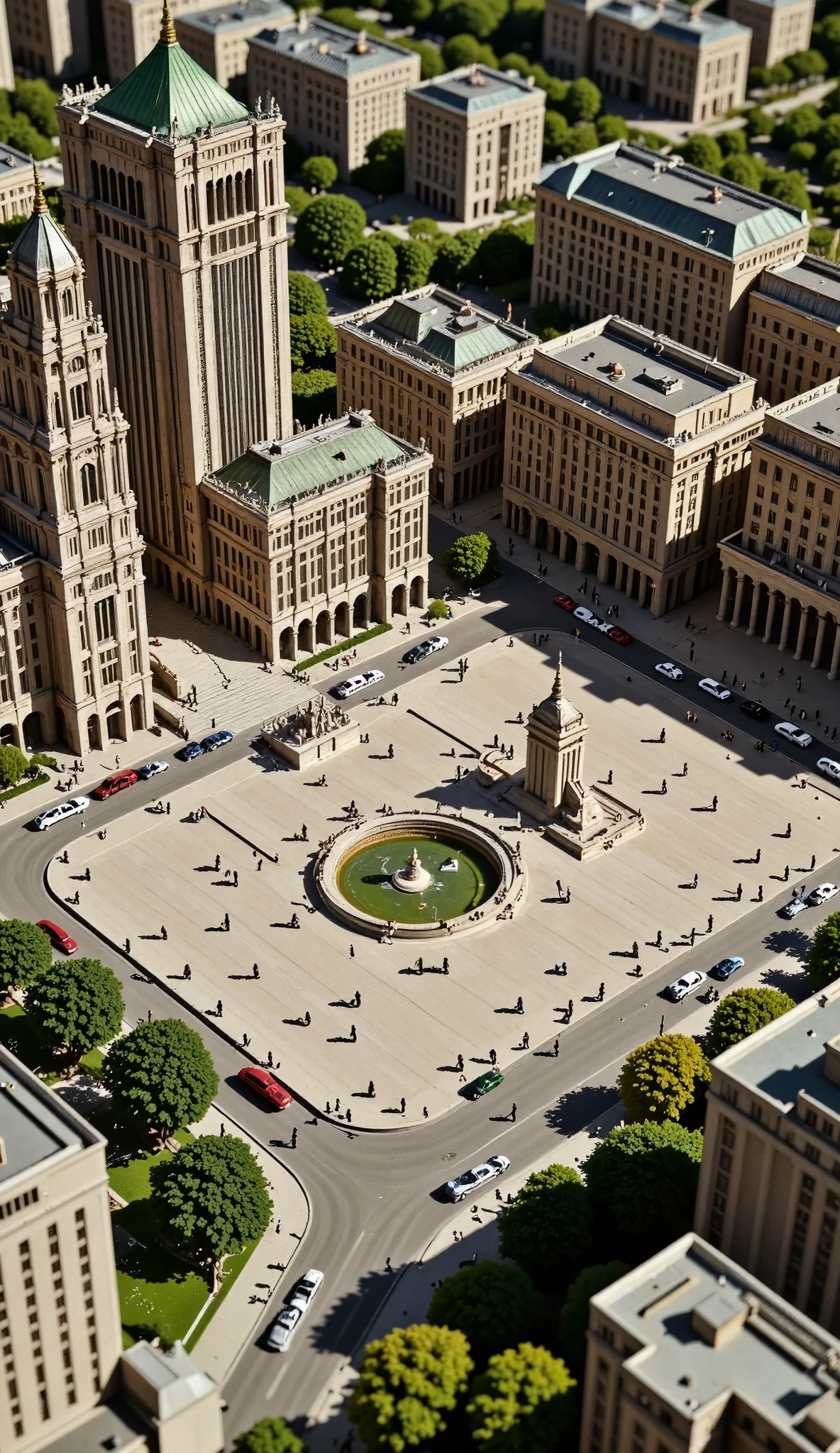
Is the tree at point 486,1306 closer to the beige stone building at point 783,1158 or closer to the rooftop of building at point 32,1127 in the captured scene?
the beige stone building at point 783,1158

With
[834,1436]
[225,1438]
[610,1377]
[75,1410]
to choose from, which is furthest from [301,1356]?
[834,1436]

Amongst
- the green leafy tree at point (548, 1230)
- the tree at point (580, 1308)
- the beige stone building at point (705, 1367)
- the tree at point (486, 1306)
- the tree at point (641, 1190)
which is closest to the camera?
the beige stone building at point (705, 1367)

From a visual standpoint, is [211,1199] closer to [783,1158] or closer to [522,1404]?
[522,1404]

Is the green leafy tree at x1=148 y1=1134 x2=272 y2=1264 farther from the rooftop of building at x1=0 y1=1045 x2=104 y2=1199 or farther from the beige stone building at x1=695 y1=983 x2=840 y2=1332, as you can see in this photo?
the beige stone building at x1=695 y1=983 x2=840 y2=1332

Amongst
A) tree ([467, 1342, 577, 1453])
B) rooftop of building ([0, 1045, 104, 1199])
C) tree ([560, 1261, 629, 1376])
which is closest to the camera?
rooftop of building ([0, 1045, 104, 1199])

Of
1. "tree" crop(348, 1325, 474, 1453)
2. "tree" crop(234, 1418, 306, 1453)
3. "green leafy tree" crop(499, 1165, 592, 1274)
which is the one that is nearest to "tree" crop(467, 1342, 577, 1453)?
"tree" crop(348, 1325, 474, 1453)

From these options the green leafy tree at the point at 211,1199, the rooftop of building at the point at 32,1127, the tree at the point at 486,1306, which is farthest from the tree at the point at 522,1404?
the rooftop of building at the point at 32,1127
